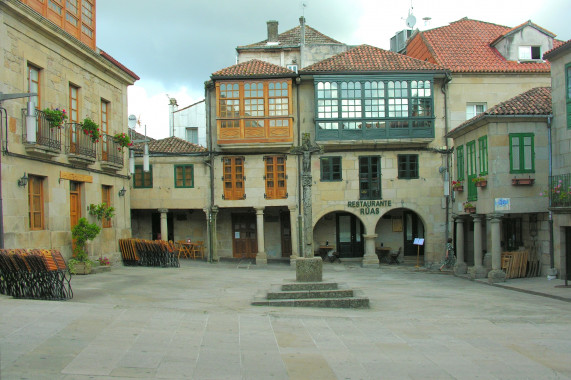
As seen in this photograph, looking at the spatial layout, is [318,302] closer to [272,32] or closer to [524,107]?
[524,107]

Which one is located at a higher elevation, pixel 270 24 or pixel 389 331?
pixel 270 24

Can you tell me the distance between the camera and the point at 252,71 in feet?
90.4

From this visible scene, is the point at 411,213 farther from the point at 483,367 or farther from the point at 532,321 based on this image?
the point at 483,367

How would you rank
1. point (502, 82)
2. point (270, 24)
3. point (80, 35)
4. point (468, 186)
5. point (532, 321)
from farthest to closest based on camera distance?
point (270, 24) < point (502, 82) < point (468, 186) < point (80, 35) < point (532, 321)

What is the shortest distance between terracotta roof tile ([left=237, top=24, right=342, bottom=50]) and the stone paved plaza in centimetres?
2538

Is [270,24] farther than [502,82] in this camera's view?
Yes

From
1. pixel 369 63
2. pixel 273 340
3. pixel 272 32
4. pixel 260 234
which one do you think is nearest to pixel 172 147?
pixel 260 234

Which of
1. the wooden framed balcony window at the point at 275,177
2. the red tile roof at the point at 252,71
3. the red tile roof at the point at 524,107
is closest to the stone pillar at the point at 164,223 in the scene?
the wooden framed balcony window at the point at 275,177

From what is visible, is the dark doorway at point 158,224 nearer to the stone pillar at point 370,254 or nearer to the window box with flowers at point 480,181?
the stone pillar at point 370,254

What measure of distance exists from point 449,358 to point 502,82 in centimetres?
2363

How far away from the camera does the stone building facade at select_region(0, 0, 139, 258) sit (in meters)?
15.4

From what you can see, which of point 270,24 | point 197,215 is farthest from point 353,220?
point 270,24

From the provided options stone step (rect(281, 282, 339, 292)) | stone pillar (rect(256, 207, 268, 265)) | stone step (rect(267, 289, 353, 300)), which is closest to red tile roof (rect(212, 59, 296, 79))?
stone pillar (rect(256, 207, 268, 265))

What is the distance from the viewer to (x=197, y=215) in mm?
30641
